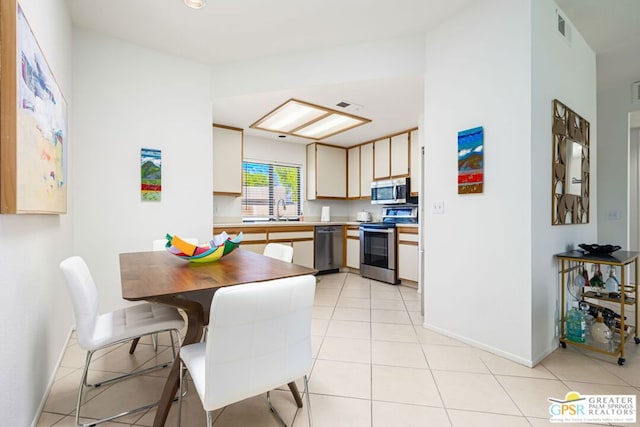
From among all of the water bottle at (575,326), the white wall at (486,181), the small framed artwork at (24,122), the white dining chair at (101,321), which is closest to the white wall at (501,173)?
the white wall at (486,181)

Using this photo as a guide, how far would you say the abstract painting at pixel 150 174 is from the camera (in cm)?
292

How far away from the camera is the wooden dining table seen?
120 centimetres

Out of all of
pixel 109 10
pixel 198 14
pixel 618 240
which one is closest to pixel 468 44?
pixel 198 14

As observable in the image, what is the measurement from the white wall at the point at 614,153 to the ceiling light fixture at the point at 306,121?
2832 millimetres

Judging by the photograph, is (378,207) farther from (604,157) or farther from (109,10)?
(109,10)

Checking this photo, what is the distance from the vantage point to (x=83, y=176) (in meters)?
2.67

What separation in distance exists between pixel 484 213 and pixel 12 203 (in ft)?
8.61

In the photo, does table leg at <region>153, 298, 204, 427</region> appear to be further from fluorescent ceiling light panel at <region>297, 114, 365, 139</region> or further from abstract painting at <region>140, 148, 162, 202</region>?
fluorescent ceiling light panel at <region>297, 114, 365, 139</region>

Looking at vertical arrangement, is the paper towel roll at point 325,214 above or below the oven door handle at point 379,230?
above

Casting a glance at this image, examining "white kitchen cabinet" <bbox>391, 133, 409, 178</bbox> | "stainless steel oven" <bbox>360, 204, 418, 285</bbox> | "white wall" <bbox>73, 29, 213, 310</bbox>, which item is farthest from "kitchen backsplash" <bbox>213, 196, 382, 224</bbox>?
"white wall" <bbox>73, 29, 213, 310</bbox>

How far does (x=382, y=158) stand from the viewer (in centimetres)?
→ 480

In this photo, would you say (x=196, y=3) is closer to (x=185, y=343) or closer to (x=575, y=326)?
(x=185, y=343)

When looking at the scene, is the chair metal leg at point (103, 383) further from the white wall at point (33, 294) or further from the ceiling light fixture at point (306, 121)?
the ceiling light fixture at point (306, 121)

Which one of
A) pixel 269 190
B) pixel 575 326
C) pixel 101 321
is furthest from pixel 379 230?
pixel 101 321
